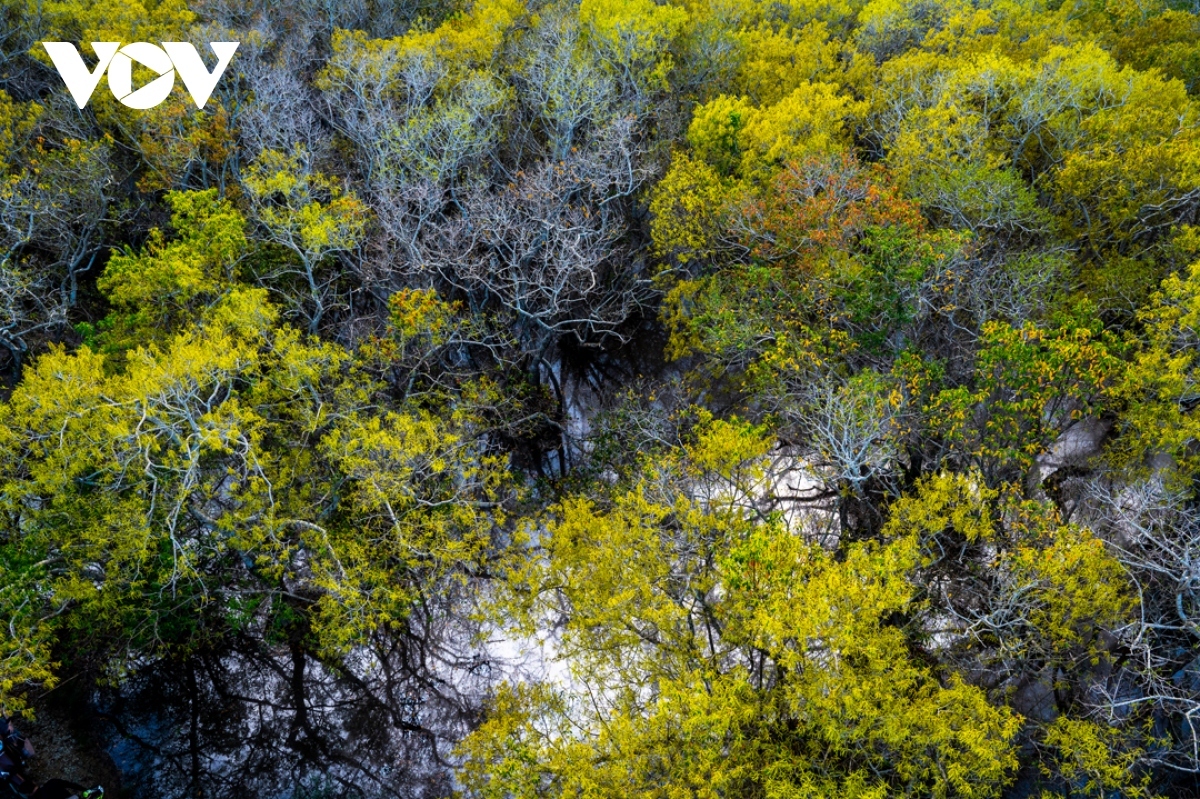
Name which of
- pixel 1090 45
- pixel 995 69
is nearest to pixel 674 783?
pixel 995 69

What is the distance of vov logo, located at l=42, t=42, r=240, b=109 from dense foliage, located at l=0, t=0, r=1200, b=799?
554 millimetres

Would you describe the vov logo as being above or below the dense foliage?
above

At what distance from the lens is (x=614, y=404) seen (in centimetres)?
2088

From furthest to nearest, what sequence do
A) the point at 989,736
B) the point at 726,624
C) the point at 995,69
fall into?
the point at 995,69 < the point at 726,624 < the point at 989,736

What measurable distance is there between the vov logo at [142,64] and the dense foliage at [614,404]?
1.82 ft

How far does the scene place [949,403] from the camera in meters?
13.9

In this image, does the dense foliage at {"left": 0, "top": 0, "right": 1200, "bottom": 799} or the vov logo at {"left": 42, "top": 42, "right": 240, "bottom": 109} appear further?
the vov logo at {"left": 42, "top": 42, "right": 240, "bottom": 109}

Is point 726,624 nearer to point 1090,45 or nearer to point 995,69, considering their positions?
point 995,69

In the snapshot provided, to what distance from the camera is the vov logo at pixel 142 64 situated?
19156 mm

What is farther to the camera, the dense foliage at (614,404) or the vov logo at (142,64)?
the vov logo at (142,64)

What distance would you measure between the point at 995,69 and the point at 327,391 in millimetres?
17375

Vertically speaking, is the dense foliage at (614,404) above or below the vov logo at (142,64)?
below

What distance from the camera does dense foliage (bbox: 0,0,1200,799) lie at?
1187 cm

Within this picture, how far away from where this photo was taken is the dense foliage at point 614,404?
38.9 feet
